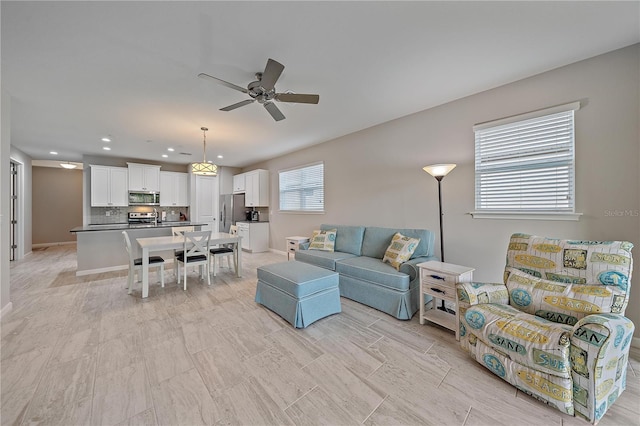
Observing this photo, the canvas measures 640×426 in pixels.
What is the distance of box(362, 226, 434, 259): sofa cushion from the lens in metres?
3.21

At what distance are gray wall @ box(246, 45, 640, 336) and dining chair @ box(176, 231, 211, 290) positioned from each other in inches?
95.7

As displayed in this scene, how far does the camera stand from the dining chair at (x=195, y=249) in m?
3.77

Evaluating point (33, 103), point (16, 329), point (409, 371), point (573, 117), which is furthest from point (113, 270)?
point (573, 117)

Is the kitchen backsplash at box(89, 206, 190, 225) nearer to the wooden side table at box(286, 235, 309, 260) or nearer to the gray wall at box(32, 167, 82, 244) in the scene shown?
the gray wall at box(32, 167, 82, 244)

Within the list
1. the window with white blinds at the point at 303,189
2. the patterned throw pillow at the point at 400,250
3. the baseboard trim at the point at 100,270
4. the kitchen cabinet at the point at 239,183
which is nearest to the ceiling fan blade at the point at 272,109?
the patterned throw pillow at the point at 400,250

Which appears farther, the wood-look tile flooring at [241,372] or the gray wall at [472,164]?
the gray wall at [472,164]

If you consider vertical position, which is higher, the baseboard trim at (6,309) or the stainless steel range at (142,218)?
the stainless steel range at (142,218)

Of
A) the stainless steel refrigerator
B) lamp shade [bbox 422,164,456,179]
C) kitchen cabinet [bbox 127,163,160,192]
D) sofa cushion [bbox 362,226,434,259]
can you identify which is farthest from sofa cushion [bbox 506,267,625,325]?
kitchen cabinet [bbox 127,163,160,192]

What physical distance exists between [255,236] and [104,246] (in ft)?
10.4

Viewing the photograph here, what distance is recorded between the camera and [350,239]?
4.05 m

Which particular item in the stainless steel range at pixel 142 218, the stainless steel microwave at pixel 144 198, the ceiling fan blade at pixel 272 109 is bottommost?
the stainless steel range at pixel 142 218

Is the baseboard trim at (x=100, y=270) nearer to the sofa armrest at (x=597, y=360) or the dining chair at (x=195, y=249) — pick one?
the dining chair at (x=195, y=249)

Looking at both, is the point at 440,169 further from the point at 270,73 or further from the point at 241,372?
the point at 241,372

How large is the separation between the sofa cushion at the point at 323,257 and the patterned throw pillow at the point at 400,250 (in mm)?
745
